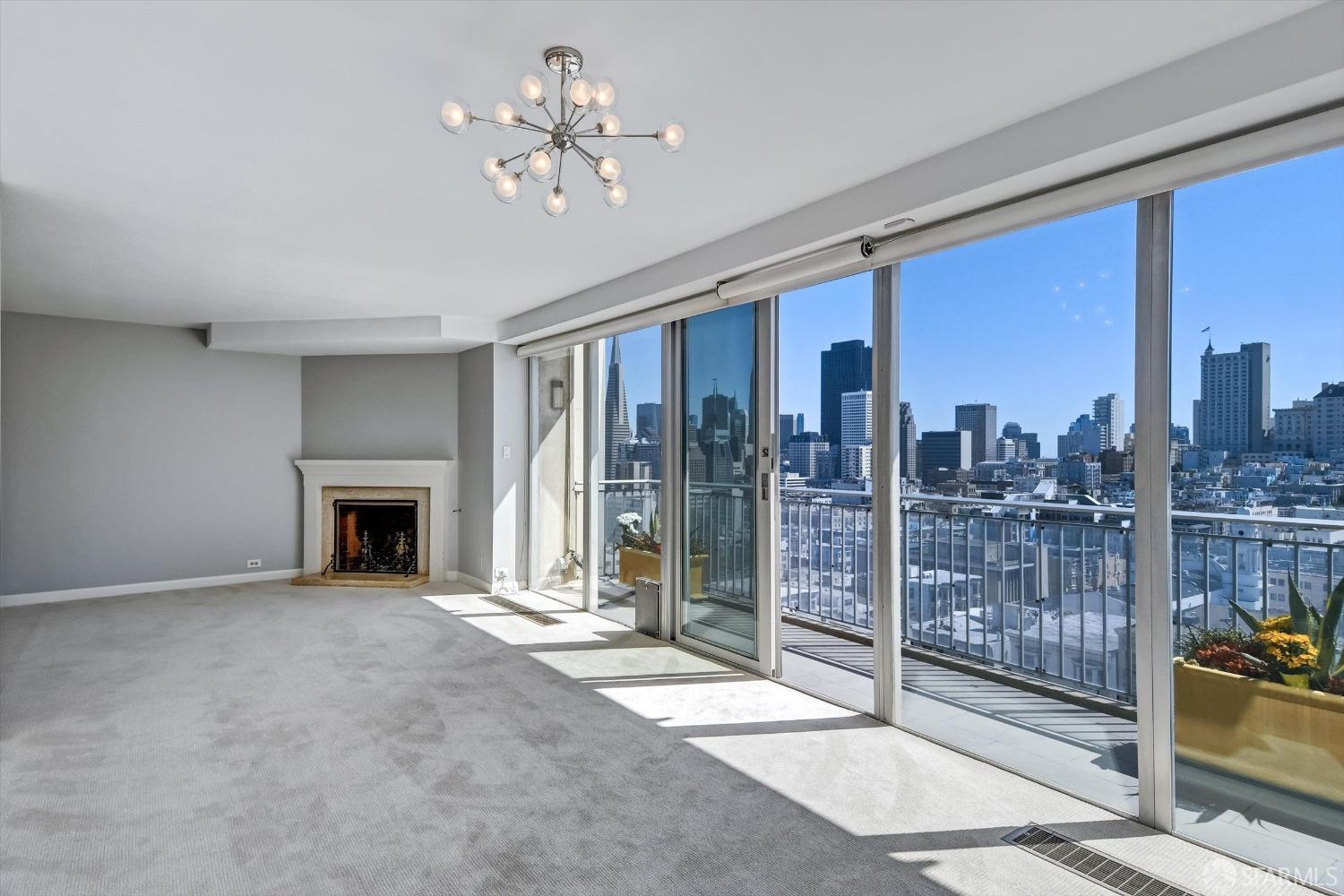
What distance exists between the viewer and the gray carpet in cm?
232

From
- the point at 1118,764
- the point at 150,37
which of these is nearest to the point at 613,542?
the point at 1118,764

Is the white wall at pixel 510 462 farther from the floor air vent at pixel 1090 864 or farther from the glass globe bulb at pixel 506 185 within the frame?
the floor air vent at pixel 1090 864

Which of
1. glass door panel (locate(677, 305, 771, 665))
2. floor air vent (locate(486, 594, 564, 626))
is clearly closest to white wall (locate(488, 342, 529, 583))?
floor air vent (locate(486, 594, 564, 626))

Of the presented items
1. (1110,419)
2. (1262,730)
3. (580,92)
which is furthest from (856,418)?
(580,92)

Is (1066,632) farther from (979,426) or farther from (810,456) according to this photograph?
(810,456)

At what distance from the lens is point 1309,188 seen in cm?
224

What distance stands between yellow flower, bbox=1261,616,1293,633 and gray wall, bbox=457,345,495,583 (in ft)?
18.2

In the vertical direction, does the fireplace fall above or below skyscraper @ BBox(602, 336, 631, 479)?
below

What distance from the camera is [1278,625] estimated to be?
2.33m

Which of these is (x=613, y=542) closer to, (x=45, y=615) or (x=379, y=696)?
(x=379, y=696)

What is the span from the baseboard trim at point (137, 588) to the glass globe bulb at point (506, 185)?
6.27 metres

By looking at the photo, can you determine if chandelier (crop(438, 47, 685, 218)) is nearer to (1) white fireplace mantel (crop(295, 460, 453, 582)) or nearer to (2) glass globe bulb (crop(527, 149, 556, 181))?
(2) glass globe bulb (crop(527, 149, 556, 181))

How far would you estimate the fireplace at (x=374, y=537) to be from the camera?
23.9ft

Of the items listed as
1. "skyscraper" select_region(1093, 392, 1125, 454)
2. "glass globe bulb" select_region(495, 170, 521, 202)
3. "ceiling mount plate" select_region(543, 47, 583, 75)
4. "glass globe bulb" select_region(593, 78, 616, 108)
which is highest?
"ceiling mount plate" select_region(543, 47, 583, 75)
